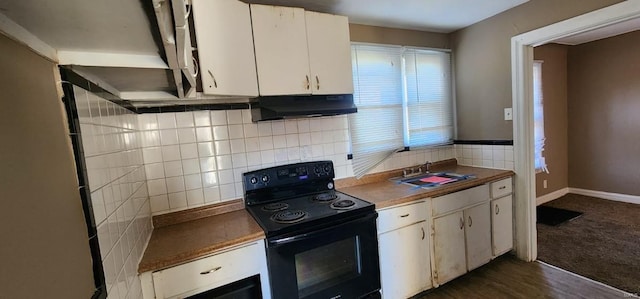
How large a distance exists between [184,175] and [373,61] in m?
1.77

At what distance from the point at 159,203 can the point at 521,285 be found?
2.73 meters

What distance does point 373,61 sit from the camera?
244cm

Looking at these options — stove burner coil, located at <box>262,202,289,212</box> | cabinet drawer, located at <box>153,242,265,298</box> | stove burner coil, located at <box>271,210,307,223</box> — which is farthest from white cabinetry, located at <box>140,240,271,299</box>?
stove burner coil, located at <box>262,202,289,212</box>

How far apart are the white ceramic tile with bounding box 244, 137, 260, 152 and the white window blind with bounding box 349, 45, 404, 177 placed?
0.81 meters

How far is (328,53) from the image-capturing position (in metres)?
1.90

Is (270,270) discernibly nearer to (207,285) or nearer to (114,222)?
(207,285)

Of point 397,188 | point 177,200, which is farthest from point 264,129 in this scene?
point 397,188

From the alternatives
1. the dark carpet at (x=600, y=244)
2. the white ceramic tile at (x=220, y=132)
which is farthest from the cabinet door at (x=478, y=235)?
the white ceramic tile at (x=220, y=132)

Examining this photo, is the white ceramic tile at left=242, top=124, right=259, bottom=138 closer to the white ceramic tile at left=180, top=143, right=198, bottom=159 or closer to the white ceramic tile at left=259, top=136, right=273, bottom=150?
the white ceramic tile at left=259, top=136, right=273, bottom=150

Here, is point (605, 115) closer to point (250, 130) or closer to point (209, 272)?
point (250, 130)

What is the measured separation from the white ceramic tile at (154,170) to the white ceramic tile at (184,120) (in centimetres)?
28

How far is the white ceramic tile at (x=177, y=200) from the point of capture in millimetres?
1785

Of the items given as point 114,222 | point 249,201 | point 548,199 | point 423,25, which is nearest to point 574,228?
point 548,199

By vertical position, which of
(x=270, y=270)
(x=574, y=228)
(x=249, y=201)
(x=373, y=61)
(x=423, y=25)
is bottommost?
(x=574, y=228)
